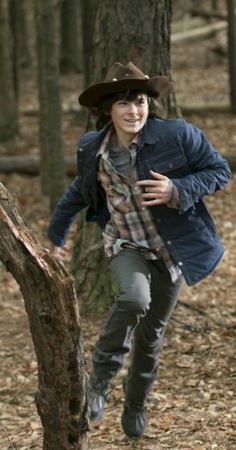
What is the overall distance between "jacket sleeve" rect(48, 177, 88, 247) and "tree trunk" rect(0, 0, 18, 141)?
10992 mm

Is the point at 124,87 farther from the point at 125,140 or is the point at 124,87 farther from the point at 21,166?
the point at 21,166

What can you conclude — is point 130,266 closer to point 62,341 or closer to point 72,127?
point 62,341

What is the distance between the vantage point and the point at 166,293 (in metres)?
4.52

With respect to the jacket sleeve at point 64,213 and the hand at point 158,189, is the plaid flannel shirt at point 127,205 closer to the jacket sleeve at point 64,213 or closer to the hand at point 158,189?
the hand at point 158,189

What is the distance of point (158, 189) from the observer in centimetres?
404

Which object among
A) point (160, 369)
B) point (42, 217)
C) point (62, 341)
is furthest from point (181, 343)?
point (42, 217)

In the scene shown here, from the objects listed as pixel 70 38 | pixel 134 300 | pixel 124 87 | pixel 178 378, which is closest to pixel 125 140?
pixel 124 87

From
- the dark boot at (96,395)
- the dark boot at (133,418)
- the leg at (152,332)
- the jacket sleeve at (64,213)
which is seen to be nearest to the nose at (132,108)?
the jacket sleeve at (64,213)

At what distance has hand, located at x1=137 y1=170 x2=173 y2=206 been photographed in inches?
159

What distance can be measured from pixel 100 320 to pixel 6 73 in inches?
362

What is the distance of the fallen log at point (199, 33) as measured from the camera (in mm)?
25002

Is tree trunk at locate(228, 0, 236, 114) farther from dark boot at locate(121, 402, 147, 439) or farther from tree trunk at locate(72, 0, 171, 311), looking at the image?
dark boot at locate(121, 402, 147, 439)

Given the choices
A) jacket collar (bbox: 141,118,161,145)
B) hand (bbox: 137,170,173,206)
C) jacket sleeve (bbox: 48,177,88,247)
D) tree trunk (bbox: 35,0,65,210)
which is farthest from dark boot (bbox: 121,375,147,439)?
tree trunk (bbox: 35,0,65,210)

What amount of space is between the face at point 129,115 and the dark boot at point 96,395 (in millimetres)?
1313
